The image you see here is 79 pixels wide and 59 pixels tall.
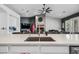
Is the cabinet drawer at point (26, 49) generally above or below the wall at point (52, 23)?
below

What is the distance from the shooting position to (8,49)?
1.40 m

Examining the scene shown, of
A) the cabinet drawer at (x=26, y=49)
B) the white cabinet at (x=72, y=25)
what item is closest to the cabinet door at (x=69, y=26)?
the white cabinet at (x=72, y=25)

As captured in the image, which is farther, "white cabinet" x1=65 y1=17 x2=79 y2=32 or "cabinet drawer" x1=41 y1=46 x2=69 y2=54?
"white cabinet" x1=65 y1=17 x2=79 y2=32

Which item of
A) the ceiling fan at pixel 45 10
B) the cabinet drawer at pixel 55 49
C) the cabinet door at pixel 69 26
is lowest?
the cabinet drawer at pixel 55 49

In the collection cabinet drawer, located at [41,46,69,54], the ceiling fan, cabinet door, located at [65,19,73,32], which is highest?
the ceiling fan

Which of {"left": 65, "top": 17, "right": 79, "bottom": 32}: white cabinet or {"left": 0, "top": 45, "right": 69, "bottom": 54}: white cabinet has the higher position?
{"left": 65, "top": 17, "right": 79, "bottom": 32}: white cabinet

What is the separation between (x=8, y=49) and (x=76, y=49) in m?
0.78

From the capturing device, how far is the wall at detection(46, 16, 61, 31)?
182cm

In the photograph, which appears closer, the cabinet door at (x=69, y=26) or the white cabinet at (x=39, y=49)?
the white cabinet at (x=39, y=49)

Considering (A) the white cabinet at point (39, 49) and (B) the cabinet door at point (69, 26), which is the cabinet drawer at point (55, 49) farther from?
(B) the cabinet door at point (69, 26)

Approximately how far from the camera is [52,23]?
1.87m

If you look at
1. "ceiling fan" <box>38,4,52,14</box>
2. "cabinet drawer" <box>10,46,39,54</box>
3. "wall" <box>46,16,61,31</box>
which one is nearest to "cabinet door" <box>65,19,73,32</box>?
"wall" <box>46,16,61,31</box>

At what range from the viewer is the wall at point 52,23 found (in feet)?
5.98

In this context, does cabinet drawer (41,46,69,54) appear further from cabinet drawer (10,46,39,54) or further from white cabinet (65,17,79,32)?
white cabinet (65,17,79,32)
